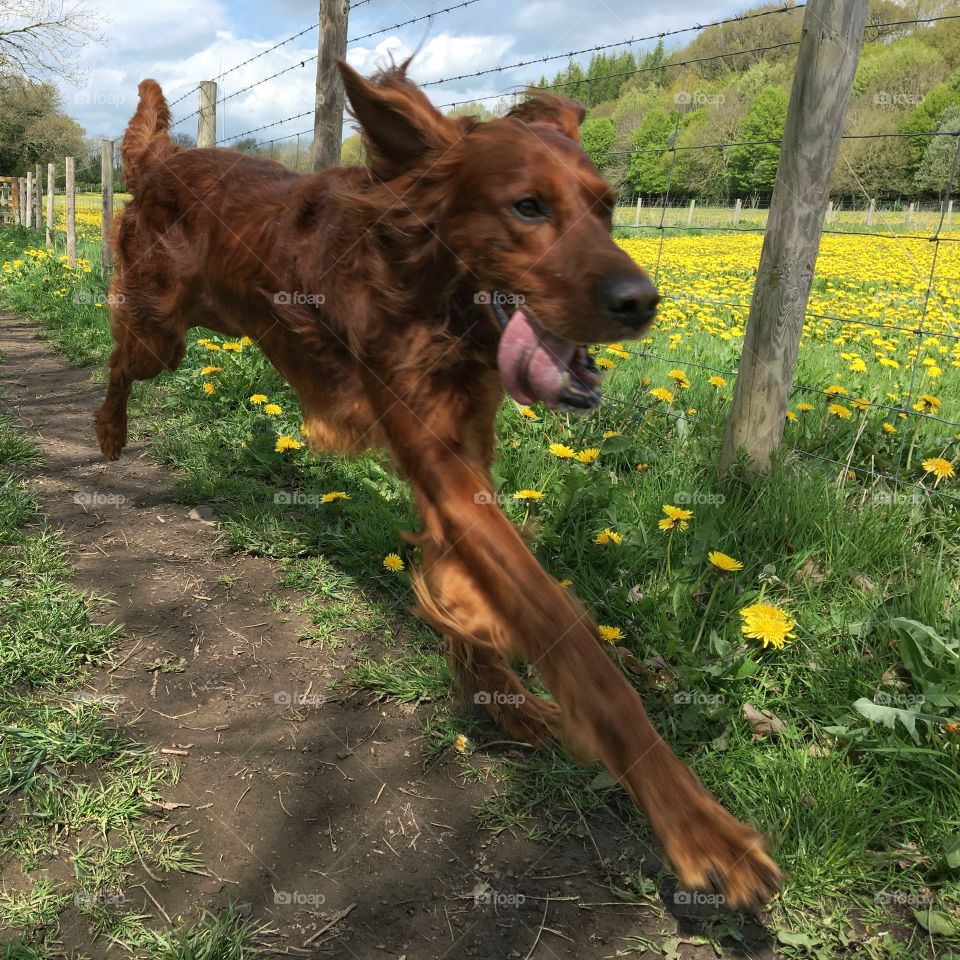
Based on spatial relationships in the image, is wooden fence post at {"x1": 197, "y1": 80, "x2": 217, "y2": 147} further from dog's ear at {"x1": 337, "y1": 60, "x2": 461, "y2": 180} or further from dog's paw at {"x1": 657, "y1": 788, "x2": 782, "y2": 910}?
dog's paw at {"x1": 657, "y1": 788, "x2": 782, "y2": 910}

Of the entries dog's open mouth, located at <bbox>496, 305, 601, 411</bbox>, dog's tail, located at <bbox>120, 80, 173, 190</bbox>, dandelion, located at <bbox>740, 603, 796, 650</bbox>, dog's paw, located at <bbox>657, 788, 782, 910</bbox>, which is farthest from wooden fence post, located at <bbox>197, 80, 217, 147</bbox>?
dog's paw, located at <bbox>657, 788, 782, 910</bbox>

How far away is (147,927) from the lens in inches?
60.4

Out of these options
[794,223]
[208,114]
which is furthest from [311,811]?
[208,114]

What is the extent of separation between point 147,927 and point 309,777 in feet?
1.70

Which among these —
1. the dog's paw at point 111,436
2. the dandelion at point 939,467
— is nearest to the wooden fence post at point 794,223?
the dandelion at point 939,467

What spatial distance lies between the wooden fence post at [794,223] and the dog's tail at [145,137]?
2.56 m

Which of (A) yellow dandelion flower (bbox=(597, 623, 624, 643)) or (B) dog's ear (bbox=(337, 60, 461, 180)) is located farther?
(A) yellow dandelion flower (bbox=(597, 623, 624, 643))

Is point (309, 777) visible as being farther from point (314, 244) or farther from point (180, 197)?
point (180, 197)

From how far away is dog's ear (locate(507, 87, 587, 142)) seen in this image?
1.99 metres

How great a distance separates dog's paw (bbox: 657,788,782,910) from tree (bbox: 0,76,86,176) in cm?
2620

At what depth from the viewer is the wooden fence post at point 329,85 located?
437cm

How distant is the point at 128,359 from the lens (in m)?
3.45

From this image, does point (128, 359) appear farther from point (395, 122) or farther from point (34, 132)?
point (34, 132)

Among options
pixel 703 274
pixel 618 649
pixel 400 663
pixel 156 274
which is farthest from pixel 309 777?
pixel 703 274
